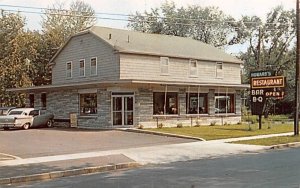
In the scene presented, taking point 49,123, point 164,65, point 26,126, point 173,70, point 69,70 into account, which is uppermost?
point 164,65

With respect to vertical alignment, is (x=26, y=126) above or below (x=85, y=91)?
below

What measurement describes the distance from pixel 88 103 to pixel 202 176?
2463 centimetres

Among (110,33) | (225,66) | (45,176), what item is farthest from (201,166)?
(225,66)

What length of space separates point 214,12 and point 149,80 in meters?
41.6

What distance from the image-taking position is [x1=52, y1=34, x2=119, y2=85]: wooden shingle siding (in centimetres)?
3694

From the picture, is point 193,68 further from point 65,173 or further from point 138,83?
point 65,173

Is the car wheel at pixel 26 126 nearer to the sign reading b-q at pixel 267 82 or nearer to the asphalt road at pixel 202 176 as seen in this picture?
the sign reading b-q at pixel 267 82

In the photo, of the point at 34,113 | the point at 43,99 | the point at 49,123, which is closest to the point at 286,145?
the point at 34,113

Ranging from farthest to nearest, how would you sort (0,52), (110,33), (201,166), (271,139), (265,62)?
(265,62)
(0,52)
(110,33)
(271,139)
(201,166)

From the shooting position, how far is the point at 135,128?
115 ft

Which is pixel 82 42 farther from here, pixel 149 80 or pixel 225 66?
pixel 225 66

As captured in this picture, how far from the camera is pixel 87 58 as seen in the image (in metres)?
39.9

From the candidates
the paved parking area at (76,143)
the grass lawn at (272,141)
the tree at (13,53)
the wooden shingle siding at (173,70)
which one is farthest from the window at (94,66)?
the tree at (13,53)

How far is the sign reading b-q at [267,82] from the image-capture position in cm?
3256
